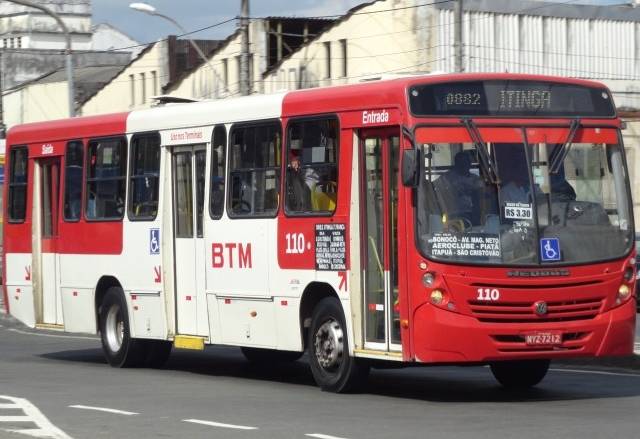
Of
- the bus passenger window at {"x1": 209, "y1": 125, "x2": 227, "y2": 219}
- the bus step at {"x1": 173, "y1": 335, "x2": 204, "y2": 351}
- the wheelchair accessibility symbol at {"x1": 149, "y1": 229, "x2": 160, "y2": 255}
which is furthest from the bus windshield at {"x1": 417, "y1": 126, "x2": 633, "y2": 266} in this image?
the wheelchair accessibility symbol at {"x1": 149, "y1": 229, "x2": 160, "y2": 255}

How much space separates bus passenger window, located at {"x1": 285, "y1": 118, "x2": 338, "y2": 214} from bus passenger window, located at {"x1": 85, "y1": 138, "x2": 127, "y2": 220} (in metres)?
4.22

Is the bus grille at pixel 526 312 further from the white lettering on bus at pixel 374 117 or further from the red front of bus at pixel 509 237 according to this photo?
the white lettering on bus at pixel 374 117

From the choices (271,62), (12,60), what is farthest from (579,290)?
(12,60)

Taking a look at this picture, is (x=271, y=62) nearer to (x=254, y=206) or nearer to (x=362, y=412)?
(x=254, y=206)

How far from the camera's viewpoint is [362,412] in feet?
44.7

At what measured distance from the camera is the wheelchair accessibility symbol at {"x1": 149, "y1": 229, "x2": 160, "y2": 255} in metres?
19.1

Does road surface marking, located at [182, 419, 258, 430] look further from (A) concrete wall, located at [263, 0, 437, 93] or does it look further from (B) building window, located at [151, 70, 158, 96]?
(B) building window, located at [151, 70, 158, 96]

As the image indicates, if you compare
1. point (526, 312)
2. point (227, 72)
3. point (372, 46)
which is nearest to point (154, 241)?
point (526, 312)

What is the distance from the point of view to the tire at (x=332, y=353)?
50.4 ft

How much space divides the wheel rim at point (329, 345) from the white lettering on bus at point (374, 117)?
1.96 metres

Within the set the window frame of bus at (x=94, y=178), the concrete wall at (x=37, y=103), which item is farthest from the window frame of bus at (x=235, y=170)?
the concrete wall at (x=37, y=103)

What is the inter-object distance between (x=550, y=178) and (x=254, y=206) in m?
3.58

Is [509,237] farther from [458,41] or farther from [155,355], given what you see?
[458,41]

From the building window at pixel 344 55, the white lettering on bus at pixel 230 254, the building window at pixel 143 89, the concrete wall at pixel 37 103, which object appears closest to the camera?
the white lettering on bus at pixel 230 254
